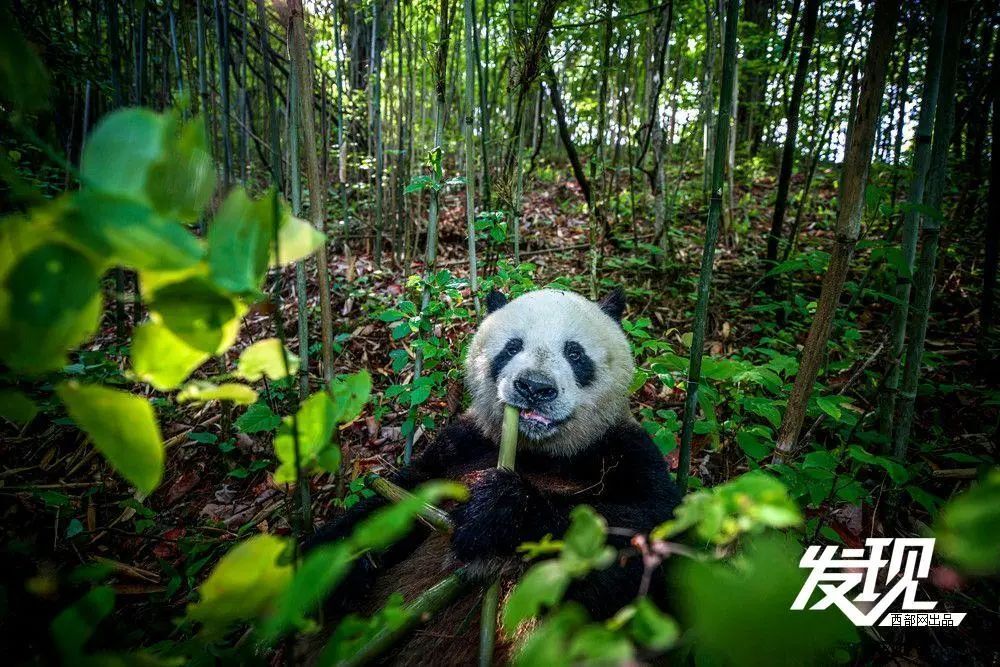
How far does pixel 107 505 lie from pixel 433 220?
294 centimetres

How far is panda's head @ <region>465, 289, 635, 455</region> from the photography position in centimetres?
218

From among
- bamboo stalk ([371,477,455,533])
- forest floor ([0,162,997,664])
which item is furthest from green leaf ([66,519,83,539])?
bamboo stalk ([371,477,455,533])

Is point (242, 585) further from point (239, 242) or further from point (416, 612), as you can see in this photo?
point (416, 612)

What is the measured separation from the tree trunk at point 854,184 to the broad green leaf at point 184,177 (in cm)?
203

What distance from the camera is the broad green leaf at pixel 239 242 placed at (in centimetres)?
52

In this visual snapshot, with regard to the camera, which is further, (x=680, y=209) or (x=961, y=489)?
(x=680, y=209)

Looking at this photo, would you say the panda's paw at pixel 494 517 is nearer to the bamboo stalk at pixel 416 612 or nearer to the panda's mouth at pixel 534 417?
the bamboo stalk at pixel 416 612

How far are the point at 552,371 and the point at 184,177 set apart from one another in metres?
1.88

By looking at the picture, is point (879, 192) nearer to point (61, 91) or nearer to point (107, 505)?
point (107, 505)

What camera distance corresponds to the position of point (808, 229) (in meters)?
7.38

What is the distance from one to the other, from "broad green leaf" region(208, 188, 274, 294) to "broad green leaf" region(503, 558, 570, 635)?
492 mm

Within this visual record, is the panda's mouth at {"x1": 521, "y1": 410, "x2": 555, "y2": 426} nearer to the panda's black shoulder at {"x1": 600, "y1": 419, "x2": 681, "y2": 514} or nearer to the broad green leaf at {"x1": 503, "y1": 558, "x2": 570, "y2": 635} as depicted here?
the panda's black shoulder at {"x1": 600, "y1": 419, "x2": 681, "y2": 514}

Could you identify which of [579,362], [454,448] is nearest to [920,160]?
[579,362]

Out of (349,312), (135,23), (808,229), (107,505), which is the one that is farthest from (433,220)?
(808,229)
